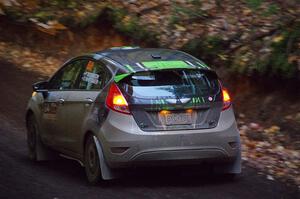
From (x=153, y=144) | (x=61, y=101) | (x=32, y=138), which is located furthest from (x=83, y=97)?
(x=32, y=138)

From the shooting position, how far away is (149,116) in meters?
8.34

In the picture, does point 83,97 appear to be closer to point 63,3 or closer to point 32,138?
point 32,138

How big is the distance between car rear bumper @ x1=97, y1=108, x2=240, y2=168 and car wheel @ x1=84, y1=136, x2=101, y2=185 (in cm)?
26

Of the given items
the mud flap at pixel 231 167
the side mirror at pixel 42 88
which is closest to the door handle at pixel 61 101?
the side mirror at pixel 42 88

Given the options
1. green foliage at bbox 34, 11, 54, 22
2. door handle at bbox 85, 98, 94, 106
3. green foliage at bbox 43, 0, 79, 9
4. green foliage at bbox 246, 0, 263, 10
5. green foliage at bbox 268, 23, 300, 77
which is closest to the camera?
door handle at bbox 85, 98, 94, 106

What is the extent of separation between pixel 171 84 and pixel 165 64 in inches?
13.4

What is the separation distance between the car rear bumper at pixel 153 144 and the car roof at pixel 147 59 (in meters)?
0.75

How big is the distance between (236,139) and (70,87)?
2.57 meters

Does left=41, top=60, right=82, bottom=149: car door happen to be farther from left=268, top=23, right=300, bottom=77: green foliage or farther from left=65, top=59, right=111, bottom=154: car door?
left=268, top=23, right=300, bottom=77: green foliage

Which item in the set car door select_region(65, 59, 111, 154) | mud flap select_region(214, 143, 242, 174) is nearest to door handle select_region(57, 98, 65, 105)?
car door select_region(65, 59, 111, 154)

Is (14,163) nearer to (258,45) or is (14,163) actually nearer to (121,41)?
(258,45)

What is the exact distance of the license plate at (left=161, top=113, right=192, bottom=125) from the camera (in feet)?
27.5

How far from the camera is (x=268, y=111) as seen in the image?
1231 centimetres

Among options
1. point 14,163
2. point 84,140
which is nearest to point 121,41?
point 14,163
